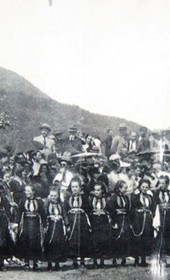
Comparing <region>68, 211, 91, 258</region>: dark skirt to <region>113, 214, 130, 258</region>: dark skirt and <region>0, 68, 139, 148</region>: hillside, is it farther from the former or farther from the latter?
<region>0, 68, 139, 148</region>: hillside

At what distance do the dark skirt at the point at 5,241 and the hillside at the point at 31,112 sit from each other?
1115mm

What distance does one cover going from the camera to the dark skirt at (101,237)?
570 cm

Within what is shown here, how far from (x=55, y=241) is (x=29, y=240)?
1.13 ft

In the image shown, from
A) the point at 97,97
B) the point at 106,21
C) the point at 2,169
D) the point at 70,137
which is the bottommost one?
the point at 2,169

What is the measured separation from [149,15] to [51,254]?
3548 mm

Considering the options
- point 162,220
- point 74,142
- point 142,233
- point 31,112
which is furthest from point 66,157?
point 162,220

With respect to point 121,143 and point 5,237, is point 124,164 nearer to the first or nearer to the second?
point 121,143

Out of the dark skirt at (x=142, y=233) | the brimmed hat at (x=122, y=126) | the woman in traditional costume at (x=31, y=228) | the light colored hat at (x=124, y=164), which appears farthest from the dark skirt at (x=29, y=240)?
the brimmed hat at (x=122, y=126)

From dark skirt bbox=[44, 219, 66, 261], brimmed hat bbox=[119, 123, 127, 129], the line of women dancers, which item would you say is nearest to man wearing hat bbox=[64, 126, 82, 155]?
the line of women dancers

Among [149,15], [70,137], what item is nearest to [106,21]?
[149,15]

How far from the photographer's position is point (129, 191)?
585cm

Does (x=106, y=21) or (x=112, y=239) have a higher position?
(x=106, y=21)

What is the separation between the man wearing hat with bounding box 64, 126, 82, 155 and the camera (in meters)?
5.75

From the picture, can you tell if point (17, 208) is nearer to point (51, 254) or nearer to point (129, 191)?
point (51, 254)
